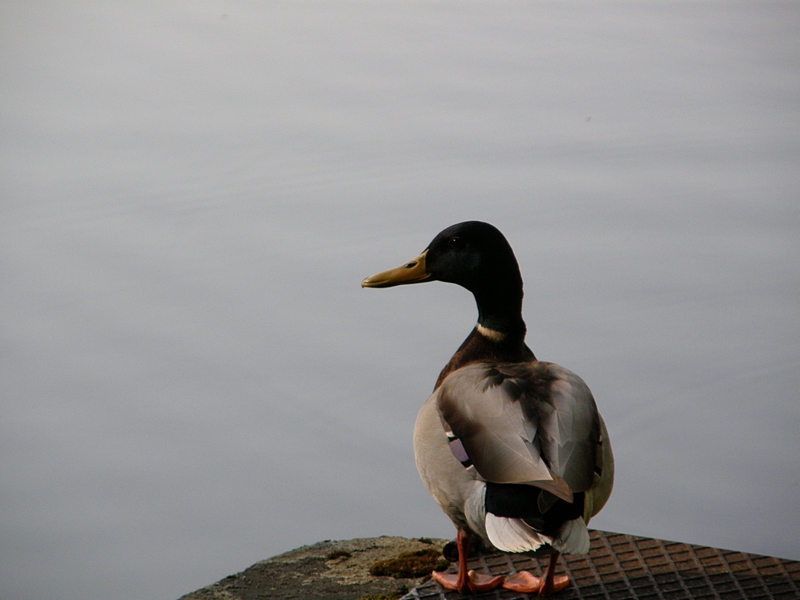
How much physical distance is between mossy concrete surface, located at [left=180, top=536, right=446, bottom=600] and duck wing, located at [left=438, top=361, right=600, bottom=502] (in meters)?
0.68

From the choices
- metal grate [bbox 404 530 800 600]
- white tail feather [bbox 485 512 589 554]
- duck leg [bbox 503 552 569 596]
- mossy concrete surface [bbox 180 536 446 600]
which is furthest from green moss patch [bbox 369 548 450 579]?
white tail feather [bbox 485 512 589 554]

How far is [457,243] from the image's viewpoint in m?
2.07

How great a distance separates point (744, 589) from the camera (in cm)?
196

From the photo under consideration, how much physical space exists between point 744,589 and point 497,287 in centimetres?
85

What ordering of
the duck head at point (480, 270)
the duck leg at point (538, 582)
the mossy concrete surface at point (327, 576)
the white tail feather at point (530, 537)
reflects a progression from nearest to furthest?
the white tail feather at point (530, 537), the duck leg at point (538, 582), the duck head at point (480, 270), the mossy concrete surface at point (327, 576)

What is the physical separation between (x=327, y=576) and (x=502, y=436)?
0.97 meters

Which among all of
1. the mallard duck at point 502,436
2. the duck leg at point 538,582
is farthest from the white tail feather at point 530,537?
the duck leg at point 538,582

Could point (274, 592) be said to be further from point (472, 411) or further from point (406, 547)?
point (472, 411)

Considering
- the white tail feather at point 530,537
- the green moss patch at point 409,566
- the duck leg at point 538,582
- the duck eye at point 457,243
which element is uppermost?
the duck eye at point 457,243

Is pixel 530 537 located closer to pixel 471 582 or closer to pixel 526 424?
pixel 526 424

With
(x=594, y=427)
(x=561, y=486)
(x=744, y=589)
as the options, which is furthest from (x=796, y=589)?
(x=561, y=486)

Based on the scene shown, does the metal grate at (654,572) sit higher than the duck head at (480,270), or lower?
lower

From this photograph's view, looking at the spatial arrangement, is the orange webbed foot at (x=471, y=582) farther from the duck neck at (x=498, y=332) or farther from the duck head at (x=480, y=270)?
the duck head at (x=480, y=270)

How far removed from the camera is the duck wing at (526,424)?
1567 millimetres
